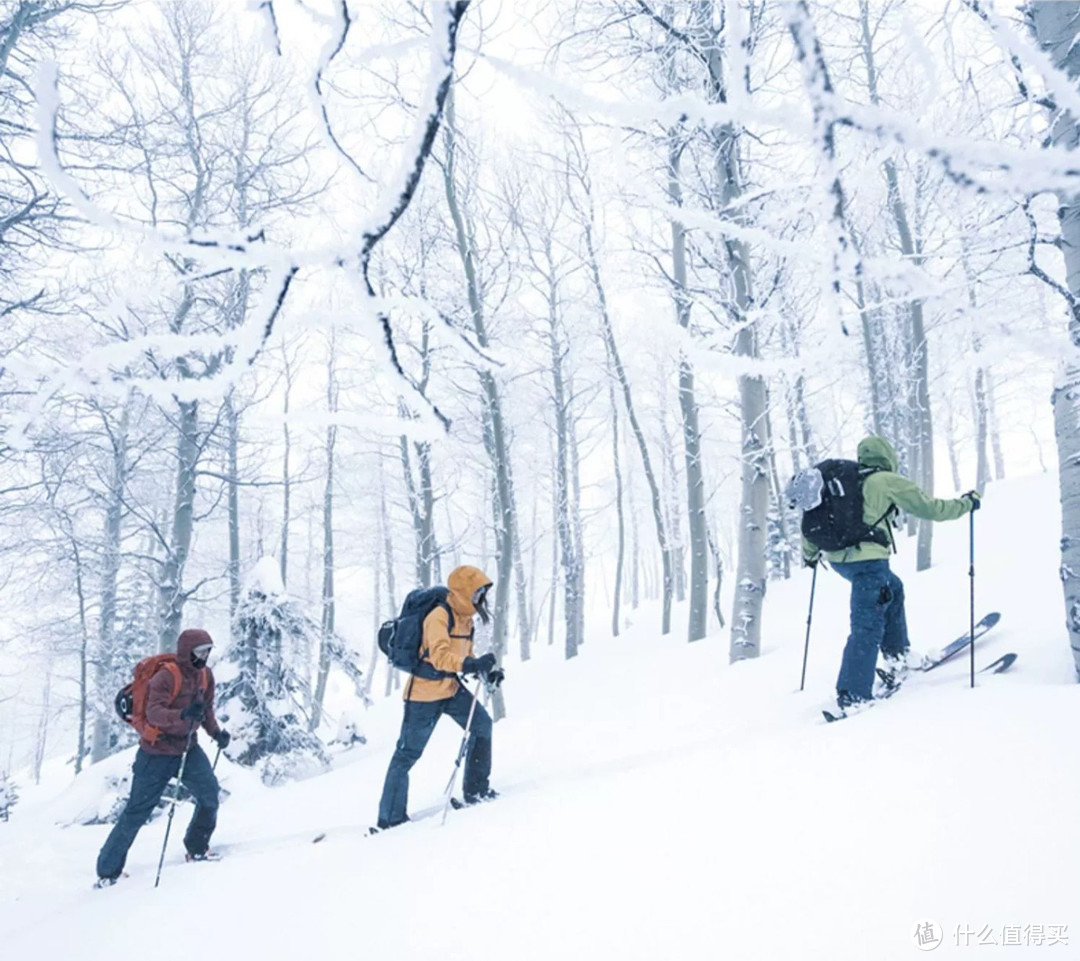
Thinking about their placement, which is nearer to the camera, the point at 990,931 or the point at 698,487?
the point at 990,931

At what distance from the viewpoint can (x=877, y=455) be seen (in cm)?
444

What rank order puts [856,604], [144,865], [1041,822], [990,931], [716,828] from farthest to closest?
[144,865]
[856,604]
[716,828]
[1041,822]
[990,931]

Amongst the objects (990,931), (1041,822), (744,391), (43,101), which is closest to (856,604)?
(1041,822)

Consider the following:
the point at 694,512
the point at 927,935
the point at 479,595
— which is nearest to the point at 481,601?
the point at 479,595

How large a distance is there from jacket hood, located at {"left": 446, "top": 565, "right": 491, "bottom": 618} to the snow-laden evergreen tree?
595 centimetres

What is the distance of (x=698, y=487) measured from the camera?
11164 millimetres

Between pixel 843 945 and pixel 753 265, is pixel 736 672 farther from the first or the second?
pixel 753 265

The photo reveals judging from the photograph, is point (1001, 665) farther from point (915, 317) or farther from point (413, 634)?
→ point (915, 317)

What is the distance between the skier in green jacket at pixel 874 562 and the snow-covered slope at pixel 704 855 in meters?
0.26

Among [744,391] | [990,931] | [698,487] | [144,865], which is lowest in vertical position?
[144,865]

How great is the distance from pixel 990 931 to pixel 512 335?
44.0 feet

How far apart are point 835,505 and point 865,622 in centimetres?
79

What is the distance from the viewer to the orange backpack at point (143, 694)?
4.58 m

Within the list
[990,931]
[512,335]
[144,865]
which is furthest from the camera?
[512,335]
